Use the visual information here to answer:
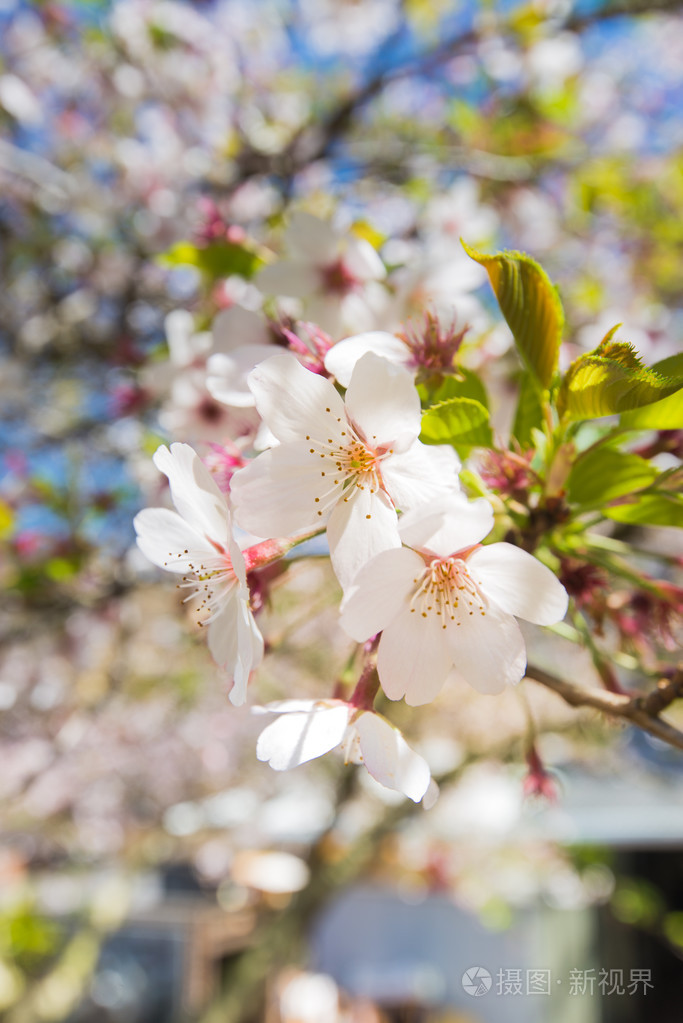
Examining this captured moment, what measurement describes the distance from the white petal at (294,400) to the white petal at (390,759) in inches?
10.5

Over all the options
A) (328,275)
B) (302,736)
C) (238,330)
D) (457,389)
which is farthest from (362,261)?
(302,736)

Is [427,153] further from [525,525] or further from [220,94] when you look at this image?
[525,525]

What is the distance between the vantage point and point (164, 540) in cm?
72

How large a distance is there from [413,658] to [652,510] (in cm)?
34

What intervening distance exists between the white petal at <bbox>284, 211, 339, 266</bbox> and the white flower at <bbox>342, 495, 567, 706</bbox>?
2.02ft

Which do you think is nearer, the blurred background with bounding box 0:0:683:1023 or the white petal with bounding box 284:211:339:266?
the white petal with bounding box 284:211:339:266

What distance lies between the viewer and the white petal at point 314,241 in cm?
107

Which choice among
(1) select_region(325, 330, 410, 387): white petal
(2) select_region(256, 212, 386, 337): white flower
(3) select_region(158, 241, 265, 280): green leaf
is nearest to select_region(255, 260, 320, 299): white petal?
(2) select_region(256, 212, 386, 337): white flower

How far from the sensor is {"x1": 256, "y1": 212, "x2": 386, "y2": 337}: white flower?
1.00 metres

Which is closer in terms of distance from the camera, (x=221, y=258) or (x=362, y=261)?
(x=362, y=261)

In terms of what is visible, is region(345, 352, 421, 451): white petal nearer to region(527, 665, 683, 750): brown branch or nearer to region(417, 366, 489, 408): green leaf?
region(417, 366, 489, 408): green leaf

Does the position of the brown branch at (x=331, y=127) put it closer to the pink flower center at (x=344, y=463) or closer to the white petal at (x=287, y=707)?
the pink flower center at (x=344, y=463)

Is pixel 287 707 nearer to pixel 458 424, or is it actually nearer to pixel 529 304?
pixel 458 424

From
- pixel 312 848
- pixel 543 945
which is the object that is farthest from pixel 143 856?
pixel 543 945
